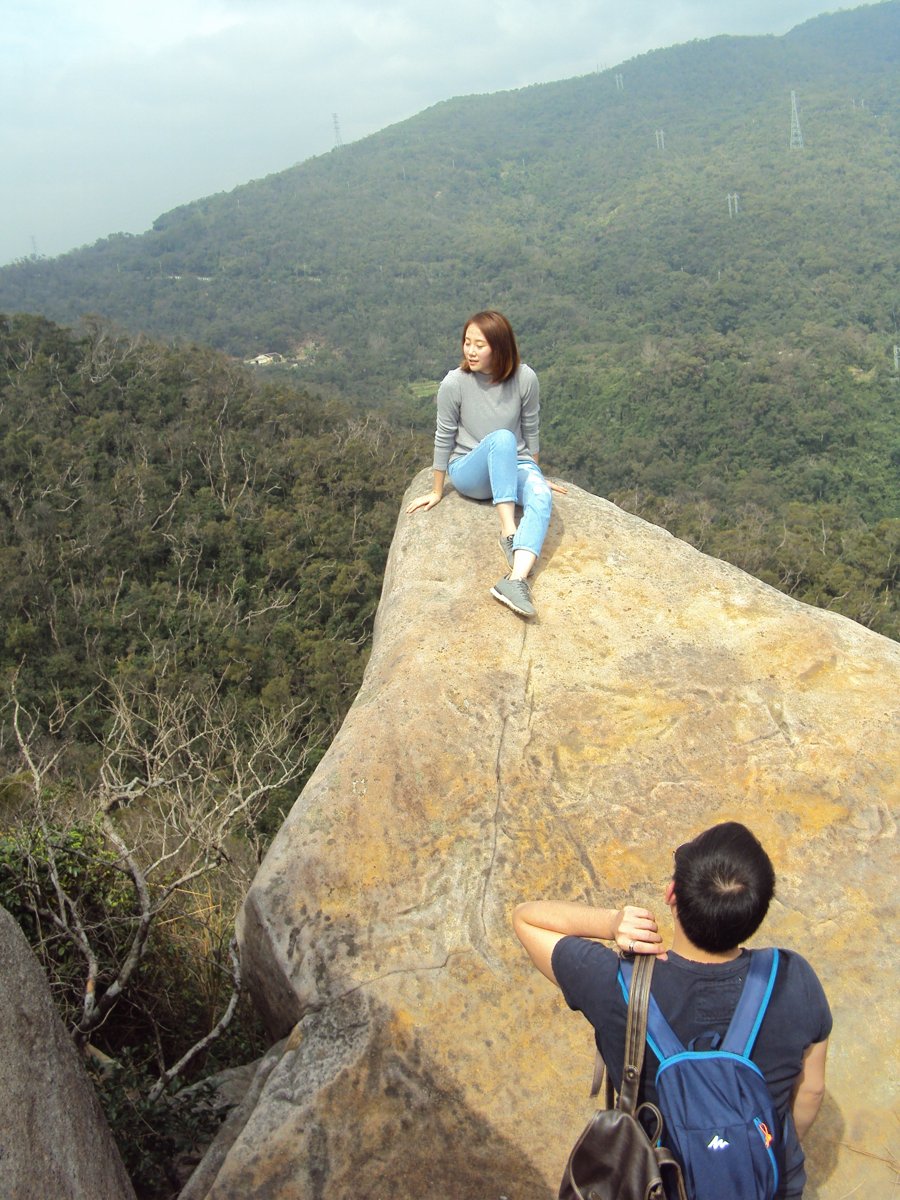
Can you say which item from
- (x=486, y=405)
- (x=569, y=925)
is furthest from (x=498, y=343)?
(x=569, y=925)

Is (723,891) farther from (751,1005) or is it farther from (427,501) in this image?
(427,501)

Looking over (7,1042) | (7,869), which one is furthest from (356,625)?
(7,1042)

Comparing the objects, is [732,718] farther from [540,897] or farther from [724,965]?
[724,965]

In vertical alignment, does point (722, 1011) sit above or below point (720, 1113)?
above

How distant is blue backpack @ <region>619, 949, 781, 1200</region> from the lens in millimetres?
1905

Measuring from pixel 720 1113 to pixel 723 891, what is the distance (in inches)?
17.3

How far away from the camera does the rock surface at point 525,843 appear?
9.70 ft

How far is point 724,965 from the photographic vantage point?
204 cm

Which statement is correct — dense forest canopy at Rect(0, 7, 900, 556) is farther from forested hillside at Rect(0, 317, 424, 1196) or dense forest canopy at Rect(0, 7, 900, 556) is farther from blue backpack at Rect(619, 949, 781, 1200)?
blue backpack at Rect(619, 949, 781, 1200)

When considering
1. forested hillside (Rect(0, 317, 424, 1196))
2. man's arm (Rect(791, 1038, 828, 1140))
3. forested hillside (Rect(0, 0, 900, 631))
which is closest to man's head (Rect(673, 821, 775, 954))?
man's arm (Rect(791, 1038, 828, 1140))

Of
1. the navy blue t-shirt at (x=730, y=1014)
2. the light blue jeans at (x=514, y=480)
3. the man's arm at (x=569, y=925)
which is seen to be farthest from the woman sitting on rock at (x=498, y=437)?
the navy blue t-shirt at (x=730, y=1014)

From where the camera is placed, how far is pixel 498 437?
5285 millimetres

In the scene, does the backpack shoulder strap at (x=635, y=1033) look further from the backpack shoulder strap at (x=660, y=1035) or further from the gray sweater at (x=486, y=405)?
the gray sweater at (x=486, y=405)

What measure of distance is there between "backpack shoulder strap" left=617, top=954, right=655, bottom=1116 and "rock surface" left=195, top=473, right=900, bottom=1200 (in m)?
1.14
